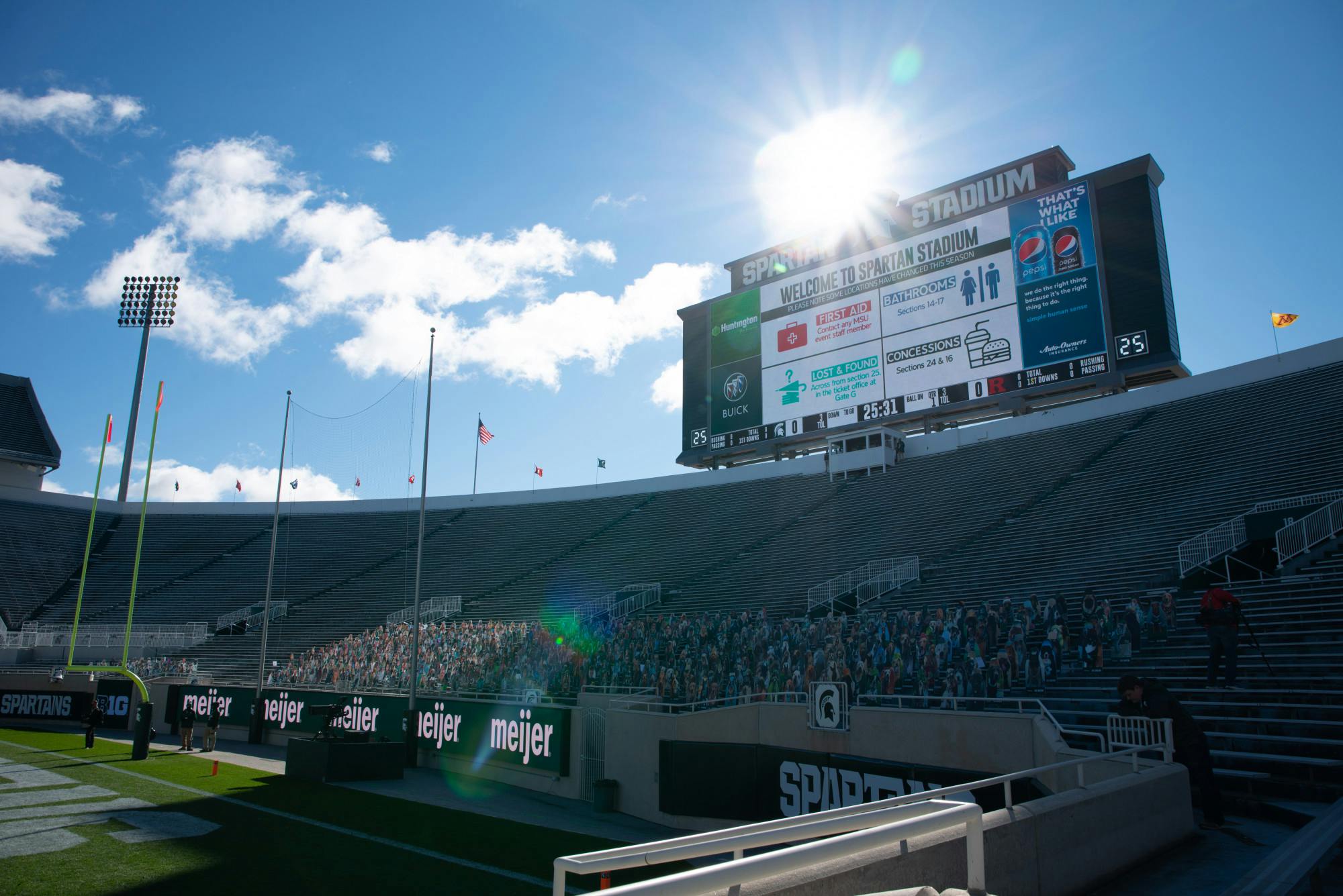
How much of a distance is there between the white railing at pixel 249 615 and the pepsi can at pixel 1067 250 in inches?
1295

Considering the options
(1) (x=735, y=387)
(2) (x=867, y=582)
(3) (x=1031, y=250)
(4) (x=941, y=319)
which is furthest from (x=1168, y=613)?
(1) (x=735, y=387)

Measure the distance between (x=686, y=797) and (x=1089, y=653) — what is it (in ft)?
24.0

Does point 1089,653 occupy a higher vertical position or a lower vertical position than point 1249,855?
higher

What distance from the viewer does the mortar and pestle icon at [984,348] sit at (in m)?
27.3

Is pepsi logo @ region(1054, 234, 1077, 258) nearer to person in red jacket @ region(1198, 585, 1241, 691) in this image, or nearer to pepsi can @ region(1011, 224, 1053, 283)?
→ pepsi can @ region(1011, 224, 1053, 283)

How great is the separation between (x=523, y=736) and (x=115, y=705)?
Answer: 57.5 feet

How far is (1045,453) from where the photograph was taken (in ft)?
93.0

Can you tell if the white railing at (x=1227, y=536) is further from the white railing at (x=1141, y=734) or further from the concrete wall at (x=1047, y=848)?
the concrete wall at (x=1047, y=848)

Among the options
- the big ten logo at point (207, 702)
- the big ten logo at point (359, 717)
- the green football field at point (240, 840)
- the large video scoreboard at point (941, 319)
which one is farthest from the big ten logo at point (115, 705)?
the large video scoreboard at point (941, 319)

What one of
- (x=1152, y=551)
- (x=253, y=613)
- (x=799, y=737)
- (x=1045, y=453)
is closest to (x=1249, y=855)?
(x=799, y=737)

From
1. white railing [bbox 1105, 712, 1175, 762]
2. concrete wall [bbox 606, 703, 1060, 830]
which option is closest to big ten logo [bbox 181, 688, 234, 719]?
concrete wall [bbox 606, 703, 1060, 830]

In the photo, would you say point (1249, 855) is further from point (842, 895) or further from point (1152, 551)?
point (1152, 551)

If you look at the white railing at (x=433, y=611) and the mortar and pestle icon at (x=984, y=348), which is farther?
the white railing at (x=433, y=611)

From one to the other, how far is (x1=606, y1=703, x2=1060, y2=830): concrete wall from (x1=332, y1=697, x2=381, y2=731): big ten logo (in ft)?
29.8
